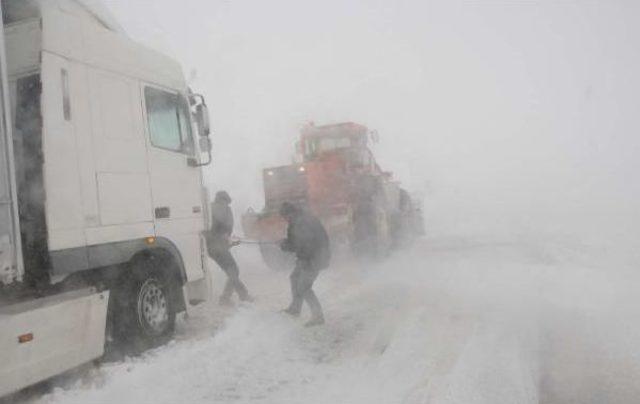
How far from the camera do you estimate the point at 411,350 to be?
5.86 meters

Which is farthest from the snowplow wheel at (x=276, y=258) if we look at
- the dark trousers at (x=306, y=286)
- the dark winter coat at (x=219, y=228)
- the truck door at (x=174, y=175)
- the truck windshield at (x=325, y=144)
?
the truck door at (x=174, y=175)

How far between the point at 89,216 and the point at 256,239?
753 cm

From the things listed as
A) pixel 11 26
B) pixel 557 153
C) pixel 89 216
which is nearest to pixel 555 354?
pixel 89 216

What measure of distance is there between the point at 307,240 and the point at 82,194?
294 centimetres

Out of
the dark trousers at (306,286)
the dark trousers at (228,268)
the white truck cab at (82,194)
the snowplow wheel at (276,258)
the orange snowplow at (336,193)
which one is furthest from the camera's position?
the orange snowplow at (336,193)

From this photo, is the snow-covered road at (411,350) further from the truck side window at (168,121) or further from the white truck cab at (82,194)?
the truck side window at (168,121)

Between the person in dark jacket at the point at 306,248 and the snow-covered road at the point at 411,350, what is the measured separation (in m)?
0.37

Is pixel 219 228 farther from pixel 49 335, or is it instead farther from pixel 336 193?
pixel 336 193

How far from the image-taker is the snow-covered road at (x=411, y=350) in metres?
4.73

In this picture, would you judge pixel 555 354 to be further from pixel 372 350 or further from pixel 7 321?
pixel 7 321

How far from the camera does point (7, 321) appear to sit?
→ 420 centimetres

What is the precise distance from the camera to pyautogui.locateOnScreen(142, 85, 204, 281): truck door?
614 centimetres

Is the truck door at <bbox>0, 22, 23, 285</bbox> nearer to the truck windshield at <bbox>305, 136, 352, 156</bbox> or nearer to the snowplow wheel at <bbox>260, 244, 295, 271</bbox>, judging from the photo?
the snowplow wheel at <bbox>260, 244, 295, 271</bbox>

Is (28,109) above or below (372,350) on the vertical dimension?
above
